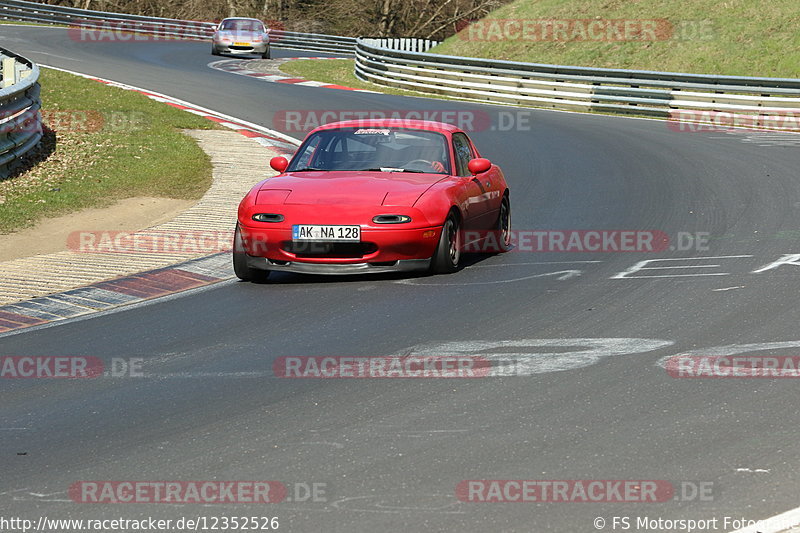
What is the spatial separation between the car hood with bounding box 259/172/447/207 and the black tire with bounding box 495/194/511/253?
1.03 metres

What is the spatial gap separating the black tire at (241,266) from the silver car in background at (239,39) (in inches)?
1260

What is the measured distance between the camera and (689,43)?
1444 inches

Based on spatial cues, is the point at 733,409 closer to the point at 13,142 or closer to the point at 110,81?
the point at 13,142

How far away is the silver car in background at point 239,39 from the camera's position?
41500mm

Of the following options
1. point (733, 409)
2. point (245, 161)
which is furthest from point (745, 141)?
point (733, 409)

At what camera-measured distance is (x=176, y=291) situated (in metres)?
10.1

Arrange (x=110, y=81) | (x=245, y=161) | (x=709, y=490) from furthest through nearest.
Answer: (x=110, y=81), (x=245, y=161), (x=709, y=490)

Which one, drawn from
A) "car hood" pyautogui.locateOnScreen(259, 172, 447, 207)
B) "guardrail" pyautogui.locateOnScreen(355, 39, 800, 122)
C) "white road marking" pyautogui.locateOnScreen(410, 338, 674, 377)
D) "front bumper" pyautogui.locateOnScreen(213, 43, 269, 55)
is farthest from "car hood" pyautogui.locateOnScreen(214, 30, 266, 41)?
"white road marking" pyautogui.locateOnScreen(410, 338, 674, 377)

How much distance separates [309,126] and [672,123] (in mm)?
8092

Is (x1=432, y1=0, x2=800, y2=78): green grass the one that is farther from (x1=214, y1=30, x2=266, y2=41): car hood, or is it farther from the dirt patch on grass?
the dirt patch on grass

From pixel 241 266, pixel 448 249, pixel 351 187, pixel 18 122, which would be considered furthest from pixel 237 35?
pixel 448 249

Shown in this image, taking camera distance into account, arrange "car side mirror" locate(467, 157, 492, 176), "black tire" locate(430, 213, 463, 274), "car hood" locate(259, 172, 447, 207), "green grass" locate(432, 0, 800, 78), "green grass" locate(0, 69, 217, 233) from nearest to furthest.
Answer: "car hood" locate(259, 172, 447, 207)
"black tire" locate(430, 213, 463, 274)
"car side mirror" locate(467, 157, 492, 176)
"green grass" locate(0, 69, 217, 233)
"green grass" locate(432, 0, 800, 78)

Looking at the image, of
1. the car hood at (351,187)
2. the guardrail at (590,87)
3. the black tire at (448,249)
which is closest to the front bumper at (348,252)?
the black tire at (448,249)

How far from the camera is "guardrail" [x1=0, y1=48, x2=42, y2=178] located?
15484 millimetres
